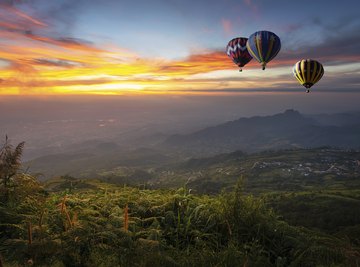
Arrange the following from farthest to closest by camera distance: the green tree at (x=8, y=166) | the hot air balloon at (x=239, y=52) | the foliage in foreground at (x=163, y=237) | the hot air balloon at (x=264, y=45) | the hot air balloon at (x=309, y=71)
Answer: the hot air balloon at (x=239, y=52) → the hot air balloon at (x=309, y=71) → the hot air balloon at (x=264, y=45) → the green tree at (x=8, y=166) → the foliage in foreground at (x=163, y=237)

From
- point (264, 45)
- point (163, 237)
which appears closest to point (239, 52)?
point (264, 45)

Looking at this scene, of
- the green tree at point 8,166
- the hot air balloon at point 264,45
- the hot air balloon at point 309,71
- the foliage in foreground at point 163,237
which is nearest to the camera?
the foliage in foreground at point 163,237

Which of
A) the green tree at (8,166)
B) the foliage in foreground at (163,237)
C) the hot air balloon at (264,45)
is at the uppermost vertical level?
the hot air balloon at (264,45)

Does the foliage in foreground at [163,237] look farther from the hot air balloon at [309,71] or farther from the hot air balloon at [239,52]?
the hot air balloon at [239,52]

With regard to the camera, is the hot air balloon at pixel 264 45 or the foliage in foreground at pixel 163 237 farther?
the hot air balloon at pixel 264 45

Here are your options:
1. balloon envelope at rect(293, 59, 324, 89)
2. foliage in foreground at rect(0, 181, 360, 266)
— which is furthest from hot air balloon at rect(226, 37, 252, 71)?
foliage in foreground at rect(0, 181, 360, 266)

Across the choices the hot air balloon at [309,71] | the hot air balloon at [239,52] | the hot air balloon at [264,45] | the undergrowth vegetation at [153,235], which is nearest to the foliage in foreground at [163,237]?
the undergrowth vegetation at [153,235]

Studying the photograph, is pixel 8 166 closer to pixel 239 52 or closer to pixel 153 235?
pixel 153 235
